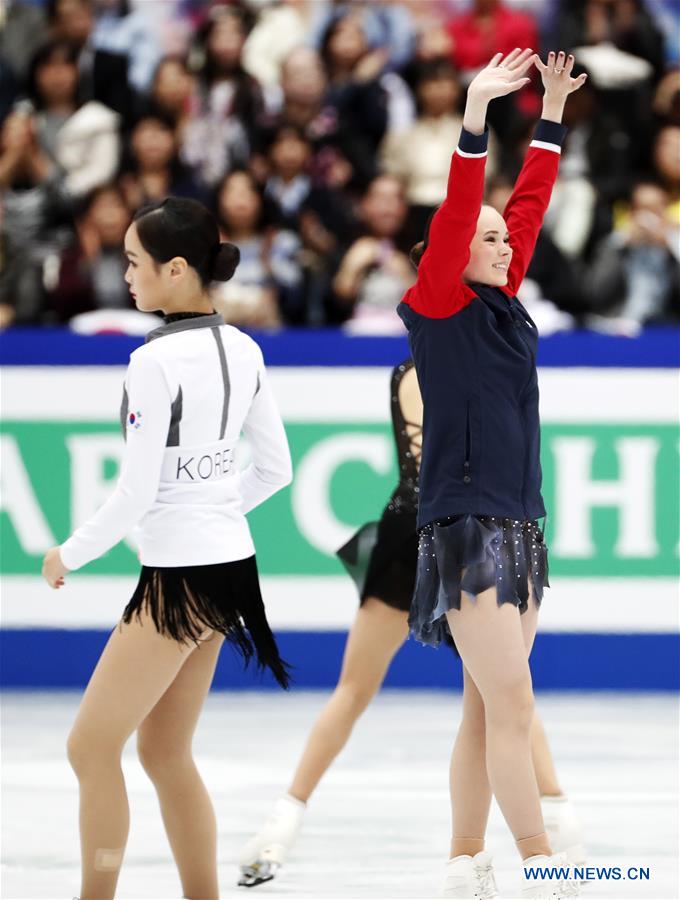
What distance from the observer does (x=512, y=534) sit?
12.1 feet

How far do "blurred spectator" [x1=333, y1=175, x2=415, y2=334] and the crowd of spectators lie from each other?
1 centimetres

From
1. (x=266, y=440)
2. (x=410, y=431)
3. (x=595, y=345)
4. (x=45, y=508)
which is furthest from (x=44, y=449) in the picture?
(x=266, y=440)

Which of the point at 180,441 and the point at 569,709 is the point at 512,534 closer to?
the point at 180,441

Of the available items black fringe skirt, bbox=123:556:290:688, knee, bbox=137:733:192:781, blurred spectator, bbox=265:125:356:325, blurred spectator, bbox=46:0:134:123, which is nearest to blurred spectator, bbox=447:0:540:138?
blurred spectator, bbox=265:125:356:325

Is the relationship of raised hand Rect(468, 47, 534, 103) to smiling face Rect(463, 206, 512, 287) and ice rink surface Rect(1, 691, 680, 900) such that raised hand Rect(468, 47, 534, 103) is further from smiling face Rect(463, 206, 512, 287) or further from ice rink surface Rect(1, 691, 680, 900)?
ice rink surface Rect(1, 691, 680, 900)

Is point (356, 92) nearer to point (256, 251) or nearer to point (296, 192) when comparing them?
point (296, 192)

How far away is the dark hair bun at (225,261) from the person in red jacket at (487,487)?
0.39 metres

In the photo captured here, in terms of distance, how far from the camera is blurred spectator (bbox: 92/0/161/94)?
980 centimetres

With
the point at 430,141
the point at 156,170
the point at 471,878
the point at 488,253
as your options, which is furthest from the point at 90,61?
the point at 471,878

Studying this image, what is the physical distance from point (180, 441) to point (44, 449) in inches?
140

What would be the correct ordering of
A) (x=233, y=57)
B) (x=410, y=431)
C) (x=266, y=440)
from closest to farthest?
(x=266, y=440) → (x=410, y=431) → (x=233, y=57)

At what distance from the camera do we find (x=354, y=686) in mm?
4695

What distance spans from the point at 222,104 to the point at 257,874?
575 centimetres

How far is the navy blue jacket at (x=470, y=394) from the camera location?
363cm
